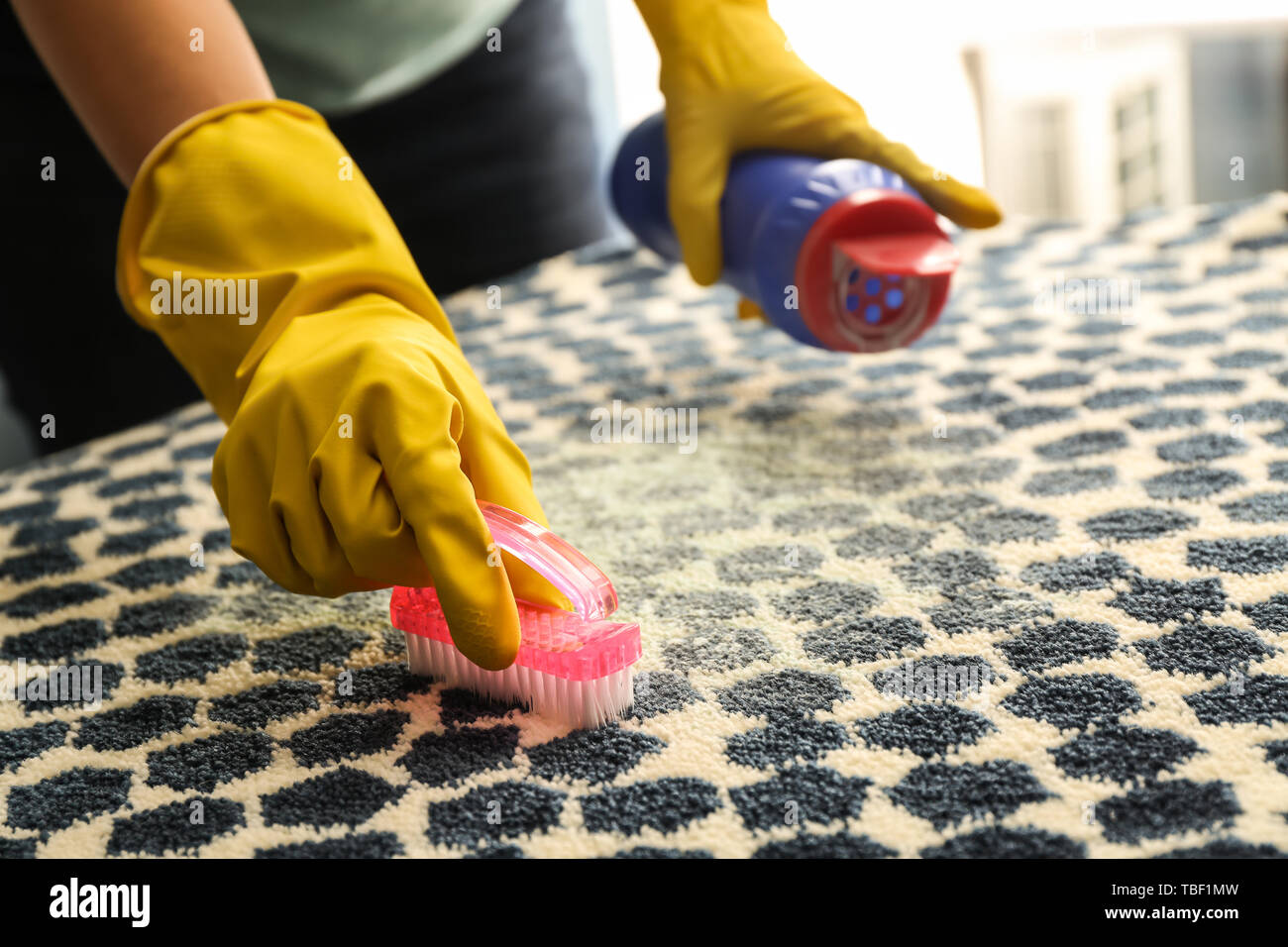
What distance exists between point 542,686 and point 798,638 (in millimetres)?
181

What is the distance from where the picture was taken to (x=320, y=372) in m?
0.71

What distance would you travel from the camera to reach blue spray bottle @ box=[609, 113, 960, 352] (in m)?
1.04

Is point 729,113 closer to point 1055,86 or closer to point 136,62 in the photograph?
point 136,62

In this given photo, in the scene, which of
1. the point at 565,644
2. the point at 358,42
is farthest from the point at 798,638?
the point at 358,42

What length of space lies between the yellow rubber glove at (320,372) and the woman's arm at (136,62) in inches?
1.9

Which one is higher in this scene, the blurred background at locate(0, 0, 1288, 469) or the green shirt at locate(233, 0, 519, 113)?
the green shirt at locate(233, 0, 519, 113)

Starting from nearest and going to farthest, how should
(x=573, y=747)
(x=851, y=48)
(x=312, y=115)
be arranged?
(x=573, y=747) → (x=312, y=115) → (x=851, y=48)

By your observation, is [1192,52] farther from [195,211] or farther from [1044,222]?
[195,211]

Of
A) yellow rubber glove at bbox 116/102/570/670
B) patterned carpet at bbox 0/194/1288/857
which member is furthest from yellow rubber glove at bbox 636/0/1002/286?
yellow rubber glove at bbox 116/102/570/670

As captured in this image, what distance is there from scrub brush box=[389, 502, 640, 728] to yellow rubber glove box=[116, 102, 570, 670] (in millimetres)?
26

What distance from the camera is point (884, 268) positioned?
3.34 ft

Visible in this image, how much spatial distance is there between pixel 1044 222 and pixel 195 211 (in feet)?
4.46

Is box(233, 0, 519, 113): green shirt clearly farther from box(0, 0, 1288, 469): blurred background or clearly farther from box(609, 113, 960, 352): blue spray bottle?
box(609, 113, 960, 352): blue spray bottle

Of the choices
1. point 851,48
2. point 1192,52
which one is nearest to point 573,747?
point 851,48
